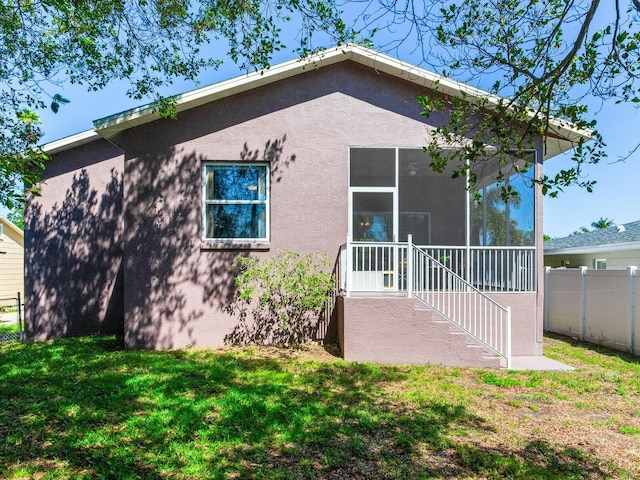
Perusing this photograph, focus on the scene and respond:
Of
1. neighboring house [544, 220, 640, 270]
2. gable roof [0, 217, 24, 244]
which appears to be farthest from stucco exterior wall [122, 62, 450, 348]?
gable roof [0, 217, 24, 244]

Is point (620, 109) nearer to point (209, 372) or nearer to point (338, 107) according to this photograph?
point (338, 107)

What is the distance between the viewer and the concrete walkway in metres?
6.70

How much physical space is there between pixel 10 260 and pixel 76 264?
11891mm

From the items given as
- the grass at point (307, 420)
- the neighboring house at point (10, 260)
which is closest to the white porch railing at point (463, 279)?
the grass at point (307, 420)

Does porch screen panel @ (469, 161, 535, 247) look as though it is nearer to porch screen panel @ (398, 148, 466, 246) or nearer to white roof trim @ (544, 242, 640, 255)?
porch screen panel @ (398, 148, 466, 246)

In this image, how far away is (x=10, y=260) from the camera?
18.0m

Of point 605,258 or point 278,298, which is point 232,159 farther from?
point 605,258

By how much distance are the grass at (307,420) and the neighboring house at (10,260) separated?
13.8 metres

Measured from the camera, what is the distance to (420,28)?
436cm

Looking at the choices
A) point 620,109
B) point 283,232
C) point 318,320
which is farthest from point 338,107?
point 620,109

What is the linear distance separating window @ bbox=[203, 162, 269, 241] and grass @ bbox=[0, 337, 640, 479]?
8.09 feet

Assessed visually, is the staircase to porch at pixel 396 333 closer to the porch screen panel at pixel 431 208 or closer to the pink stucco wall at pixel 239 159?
the pink stucco wall at pixel 239 159

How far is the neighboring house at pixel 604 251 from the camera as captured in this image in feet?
39.7

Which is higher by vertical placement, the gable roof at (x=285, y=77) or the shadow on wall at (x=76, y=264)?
the gable roof at (x=285, y=77)
